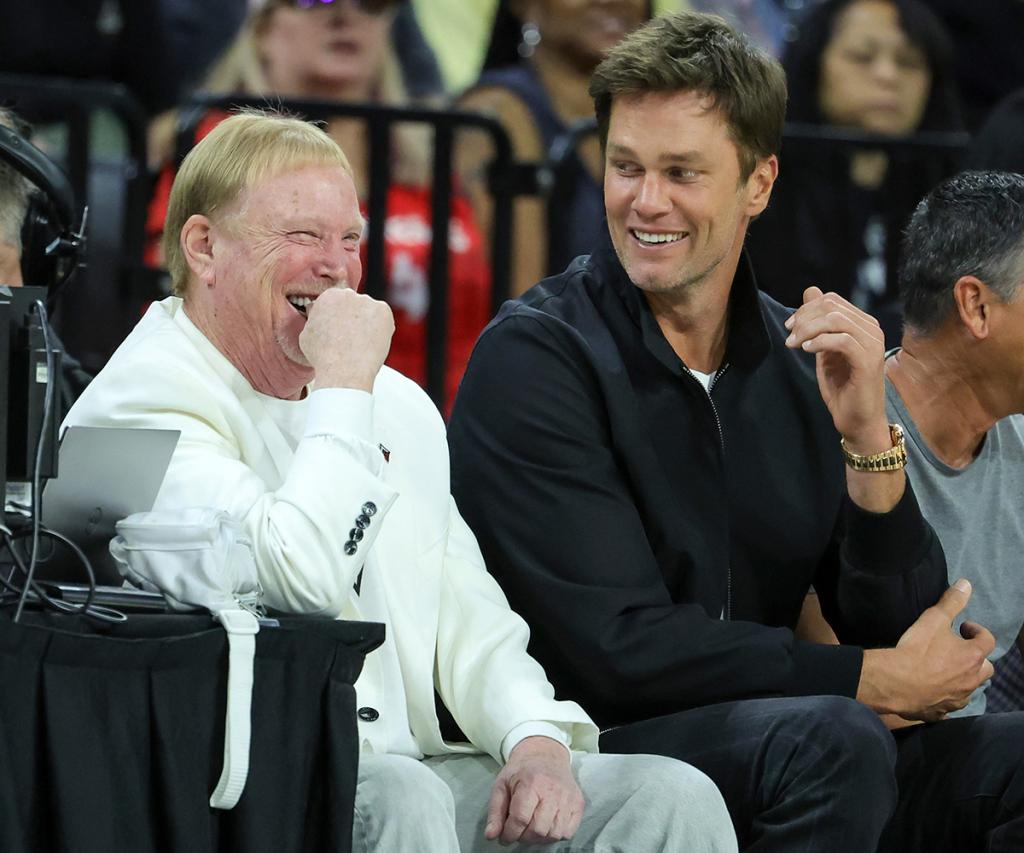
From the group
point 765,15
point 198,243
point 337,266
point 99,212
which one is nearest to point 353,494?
point 337,266

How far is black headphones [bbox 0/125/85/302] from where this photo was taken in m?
3.17

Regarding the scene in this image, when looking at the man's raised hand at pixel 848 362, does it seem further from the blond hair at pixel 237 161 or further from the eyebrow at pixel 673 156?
the blond hair at pixel 237 161

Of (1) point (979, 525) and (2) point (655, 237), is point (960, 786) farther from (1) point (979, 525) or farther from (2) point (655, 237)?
(2) point (655, 237)

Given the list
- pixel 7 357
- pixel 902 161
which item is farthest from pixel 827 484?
pixel 902 161

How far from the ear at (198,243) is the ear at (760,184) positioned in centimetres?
99

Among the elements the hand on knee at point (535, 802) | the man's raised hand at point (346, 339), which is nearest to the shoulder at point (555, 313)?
the man's raised hand at point (346, 339)

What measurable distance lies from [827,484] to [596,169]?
2.58 metres

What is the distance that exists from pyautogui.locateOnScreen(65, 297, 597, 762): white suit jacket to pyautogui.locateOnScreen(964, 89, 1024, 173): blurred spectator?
2696 mm

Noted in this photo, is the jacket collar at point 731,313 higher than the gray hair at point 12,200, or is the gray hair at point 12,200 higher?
the gray hair at point 12,200

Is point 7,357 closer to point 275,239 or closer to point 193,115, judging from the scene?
point 275,239

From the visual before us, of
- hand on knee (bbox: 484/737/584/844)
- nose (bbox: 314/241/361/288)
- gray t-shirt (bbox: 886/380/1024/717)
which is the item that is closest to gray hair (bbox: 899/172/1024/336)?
gray t-shirt (bbox: 886/380/1024/717)

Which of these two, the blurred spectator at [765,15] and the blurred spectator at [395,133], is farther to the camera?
the blurred spectator at [765,15]

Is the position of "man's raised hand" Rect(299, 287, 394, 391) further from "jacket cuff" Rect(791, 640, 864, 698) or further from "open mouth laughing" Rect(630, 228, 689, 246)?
"jacket cuff" Rect(791, 640, 864, 698)

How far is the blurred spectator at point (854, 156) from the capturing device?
19.8 ft
